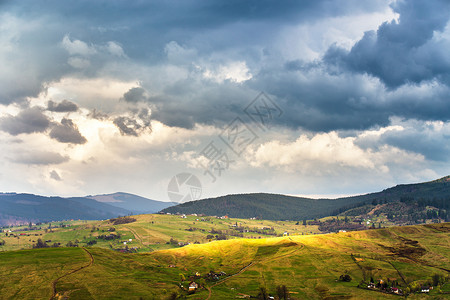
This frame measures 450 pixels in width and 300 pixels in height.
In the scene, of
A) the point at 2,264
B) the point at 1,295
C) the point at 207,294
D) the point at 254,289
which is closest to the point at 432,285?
the point at 254,289

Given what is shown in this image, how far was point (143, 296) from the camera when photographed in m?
159

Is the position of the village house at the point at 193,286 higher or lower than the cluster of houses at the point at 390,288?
higher

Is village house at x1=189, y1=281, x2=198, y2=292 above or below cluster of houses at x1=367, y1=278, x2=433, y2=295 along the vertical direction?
above

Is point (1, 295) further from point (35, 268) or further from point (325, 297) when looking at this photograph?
point (325, 297)

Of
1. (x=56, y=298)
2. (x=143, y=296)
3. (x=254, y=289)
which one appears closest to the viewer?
(x=56, y=298)

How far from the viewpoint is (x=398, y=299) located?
16112 centimetres

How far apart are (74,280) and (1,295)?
104 ft

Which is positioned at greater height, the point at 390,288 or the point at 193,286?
the point at 193,286

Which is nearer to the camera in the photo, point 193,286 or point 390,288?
point 193,286

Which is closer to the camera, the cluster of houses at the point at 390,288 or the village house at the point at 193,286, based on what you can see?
the cluster of houses at the point at 390,288

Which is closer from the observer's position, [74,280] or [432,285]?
[74,280]

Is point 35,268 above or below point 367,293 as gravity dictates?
above

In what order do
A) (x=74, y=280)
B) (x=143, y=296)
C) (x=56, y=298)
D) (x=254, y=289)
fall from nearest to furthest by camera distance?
(x=56, y=298) < (x=143, y=296) < (x=74, y=280) < (x=254, y=289)

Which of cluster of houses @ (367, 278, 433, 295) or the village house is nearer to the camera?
cluster of houses @ (367, 278, 433, 295)
